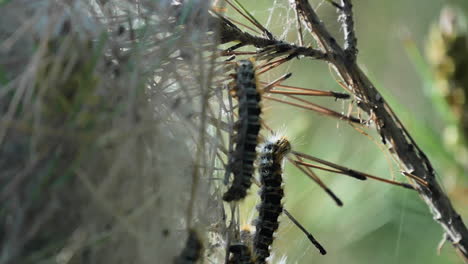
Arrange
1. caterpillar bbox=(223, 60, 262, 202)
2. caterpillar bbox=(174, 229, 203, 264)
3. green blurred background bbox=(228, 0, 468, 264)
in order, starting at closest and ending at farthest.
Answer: caterpillar bbox=(174, 229, 203, 264), caterpillar bbox=(223, 60, 262, 202), green blurred background bbox=(228, 0, 468, 264)

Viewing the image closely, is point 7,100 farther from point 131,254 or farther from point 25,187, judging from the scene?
point 131,254

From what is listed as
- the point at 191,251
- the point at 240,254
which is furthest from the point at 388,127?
the point at 191,251

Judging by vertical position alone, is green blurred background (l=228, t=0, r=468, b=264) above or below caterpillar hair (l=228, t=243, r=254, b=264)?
below

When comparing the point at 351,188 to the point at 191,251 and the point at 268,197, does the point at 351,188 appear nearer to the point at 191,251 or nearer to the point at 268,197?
the point at 268,197

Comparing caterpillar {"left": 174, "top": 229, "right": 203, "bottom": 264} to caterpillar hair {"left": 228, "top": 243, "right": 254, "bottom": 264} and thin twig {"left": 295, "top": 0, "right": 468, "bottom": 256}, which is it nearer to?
caterpillar hair {"left": 228, "top": 243, "right": 254, "bottom": 264}

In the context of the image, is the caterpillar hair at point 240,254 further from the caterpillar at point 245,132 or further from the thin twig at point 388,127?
the thin twig at point 388,127

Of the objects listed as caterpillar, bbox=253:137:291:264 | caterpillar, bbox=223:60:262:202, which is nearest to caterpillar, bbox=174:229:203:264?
caterpillar, bbox=223:60:262:202

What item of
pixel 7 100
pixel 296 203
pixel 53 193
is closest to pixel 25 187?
pixel 53 193
